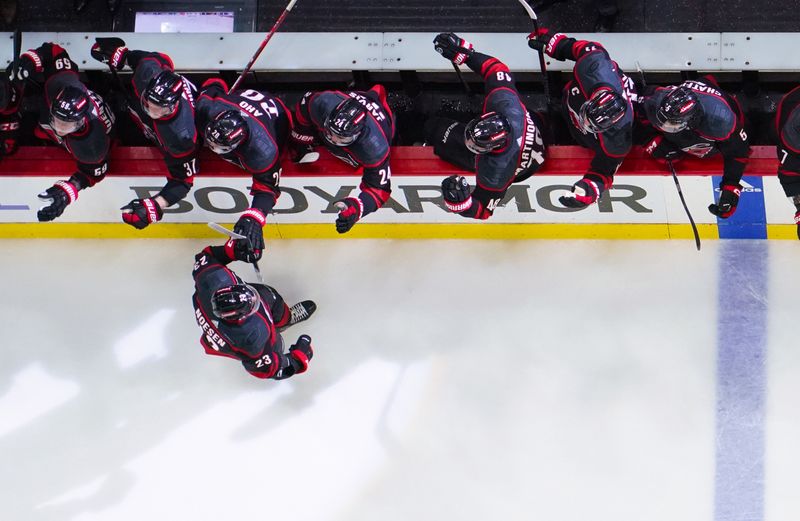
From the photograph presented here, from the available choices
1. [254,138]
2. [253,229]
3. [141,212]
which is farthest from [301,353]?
[254,138]

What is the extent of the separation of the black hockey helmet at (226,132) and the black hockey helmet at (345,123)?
41 cm

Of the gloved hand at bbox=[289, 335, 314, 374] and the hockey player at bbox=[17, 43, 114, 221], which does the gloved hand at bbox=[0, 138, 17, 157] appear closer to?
the hockey player at bbox=[17, 43, 114, 221]

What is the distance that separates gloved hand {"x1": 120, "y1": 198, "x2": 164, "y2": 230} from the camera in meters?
5.42

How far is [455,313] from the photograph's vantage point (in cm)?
621

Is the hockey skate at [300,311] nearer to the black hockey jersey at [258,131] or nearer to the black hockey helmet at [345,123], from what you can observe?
the black hockey jersey at [258,131]

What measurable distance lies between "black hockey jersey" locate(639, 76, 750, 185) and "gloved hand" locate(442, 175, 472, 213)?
98 cm

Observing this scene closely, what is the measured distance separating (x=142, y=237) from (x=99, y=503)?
1.59m

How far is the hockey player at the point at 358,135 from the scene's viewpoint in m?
5.14

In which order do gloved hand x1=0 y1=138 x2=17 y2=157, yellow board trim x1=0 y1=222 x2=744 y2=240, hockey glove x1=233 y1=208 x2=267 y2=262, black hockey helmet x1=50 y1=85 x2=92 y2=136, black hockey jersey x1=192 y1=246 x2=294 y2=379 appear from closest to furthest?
black hockey helmet x1=50 y1=85 x2=92 y2=136 < hockey glove x1=233 y1=208 x2=267 y2=262 < black hockey jersey x1=192 y1=246 x2=294 y2=379 < gloved hand x1=0 y1=138 x2=17 y2=157 < yellow board trim x1=0 y1=222 x2=744 y2=240

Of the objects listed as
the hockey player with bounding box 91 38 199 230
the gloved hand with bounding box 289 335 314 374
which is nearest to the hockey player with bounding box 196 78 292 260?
the hockey player with bounding box 91 38 199 230

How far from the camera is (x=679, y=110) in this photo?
503 centimetres

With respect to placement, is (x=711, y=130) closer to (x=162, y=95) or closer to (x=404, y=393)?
(x=404, y=393)

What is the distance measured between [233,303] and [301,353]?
79 centimetres

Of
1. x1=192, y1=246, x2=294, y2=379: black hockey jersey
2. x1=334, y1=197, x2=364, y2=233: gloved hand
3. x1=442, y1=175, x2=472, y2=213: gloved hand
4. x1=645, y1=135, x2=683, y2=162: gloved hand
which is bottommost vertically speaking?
x1=192, y1=246, x2=294, y2=379: black hockey jersey
